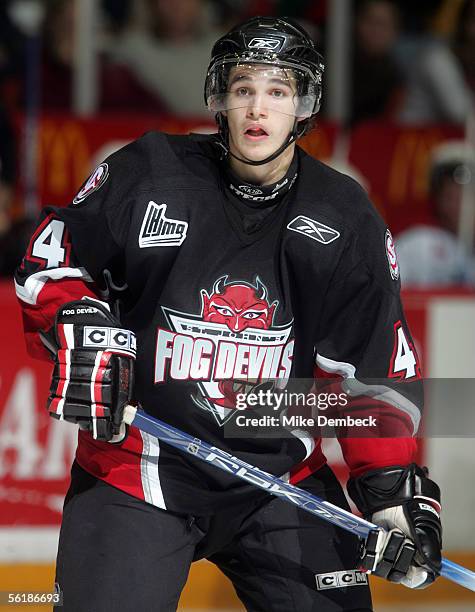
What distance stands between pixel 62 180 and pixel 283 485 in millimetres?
3130

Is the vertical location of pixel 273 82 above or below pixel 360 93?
below

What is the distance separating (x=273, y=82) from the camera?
2.47 meters

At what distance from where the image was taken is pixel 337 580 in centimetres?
246

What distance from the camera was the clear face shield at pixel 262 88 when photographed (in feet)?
8.07

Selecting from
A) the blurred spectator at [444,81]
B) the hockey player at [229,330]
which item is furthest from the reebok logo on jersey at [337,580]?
the blurred spectator at [444,81]

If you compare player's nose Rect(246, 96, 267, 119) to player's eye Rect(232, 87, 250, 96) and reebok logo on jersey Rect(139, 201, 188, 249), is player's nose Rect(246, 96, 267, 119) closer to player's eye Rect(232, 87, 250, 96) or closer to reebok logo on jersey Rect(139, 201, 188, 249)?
player's eye Rect(232, 87, 250, 96)

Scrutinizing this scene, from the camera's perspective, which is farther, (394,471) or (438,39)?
(438,39)

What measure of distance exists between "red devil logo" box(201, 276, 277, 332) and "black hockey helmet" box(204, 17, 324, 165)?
278 millimetres

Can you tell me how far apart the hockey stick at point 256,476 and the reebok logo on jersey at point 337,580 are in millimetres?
83

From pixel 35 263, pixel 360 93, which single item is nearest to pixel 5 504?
pixel 35 263

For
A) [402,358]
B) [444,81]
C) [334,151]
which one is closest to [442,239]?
[334,151]

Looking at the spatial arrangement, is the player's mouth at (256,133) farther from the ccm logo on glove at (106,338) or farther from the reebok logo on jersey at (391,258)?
the ccm logo on glove at (106,338)

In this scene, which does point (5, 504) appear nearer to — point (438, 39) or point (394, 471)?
point (394, 471)

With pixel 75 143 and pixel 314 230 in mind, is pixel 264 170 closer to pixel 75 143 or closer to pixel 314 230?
pixel 314 230
